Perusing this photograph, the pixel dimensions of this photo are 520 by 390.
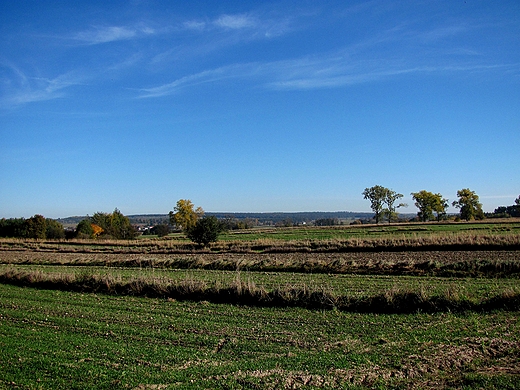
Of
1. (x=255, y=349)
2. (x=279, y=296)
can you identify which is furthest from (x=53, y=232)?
(x=255, y=349)

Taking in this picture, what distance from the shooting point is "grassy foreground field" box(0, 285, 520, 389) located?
7895 mm

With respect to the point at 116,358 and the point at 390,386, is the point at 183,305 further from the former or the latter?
the point at 390,386

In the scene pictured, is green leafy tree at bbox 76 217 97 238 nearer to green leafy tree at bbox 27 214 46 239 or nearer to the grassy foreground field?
green leafy tree at bbox 27 214 46 239

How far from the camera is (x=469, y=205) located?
105m

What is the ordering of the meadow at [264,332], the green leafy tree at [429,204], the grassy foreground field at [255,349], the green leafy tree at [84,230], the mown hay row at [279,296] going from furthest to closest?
the green leafy tree at [429,204]
the green leafy tree at [84,230]
the mown hay row at [279,296]
the meadow at [264,332]
the grassy foreground field at [255,349]

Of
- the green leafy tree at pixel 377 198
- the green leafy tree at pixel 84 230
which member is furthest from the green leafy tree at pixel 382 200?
the green leafy tree at pixel 84 230

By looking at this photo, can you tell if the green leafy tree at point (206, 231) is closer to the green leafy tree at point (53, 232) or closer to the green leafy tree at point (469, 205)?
the green leafy tree at point (53, 232)

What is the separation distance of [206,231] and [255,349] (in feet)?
116

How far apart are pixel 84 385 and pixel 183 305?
7.54 meters

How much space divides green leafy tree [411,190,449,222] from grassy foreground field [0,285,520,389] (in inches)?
4115

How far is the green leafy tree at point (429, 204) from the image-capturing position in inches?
4301

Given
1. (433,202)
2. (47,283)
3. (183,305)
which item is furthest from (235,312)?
(433,202)

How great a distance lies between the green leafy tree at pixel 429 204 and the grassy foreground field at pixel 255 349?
105 meters

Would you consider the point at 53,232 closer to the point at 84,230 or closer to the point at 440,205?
the point at 84,230
